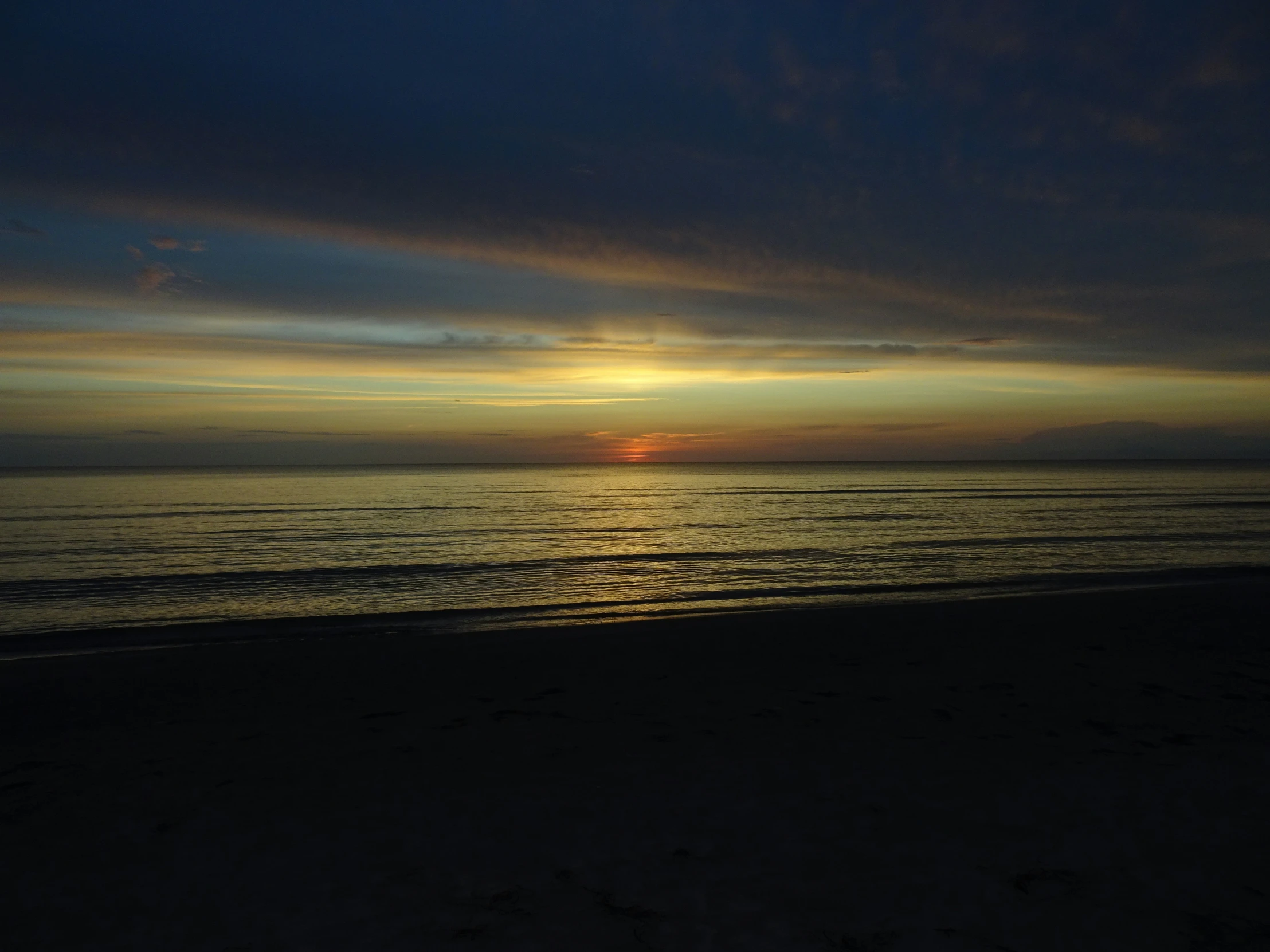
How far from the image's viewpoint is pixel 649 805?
7355 millimetres

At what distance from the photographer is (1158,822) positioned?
676 centimetres

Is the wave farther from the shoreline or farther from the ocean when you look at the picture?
the shoreline

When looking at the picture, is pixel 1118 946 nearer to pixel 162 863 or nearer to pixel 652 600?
pixel 162 863

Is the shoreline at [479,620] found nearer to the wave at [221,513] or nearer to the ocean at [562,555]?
the ocean at [562,555]

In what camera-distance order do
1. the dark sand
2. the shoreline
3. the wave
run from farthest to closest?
the wave < the shoreline < the dark sand

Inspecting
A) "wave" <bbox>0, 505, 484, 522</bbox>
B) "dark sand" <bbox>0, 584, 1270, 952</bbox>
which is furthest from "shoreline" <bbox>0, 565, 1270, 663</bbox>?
"wave" <bbox>0, 505, 484, 522</bbox>

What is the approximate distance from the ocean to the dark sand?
319 inches

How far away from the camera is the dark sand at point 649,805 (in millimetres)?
5379

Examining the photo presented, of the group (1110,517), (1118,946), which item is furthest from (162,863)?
(1110,517)

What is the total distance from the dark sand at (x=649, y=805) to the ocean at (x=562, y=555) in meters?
8.10

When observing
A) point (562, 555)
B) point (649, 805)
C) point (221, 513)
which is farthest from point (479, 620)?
point (221, 513)

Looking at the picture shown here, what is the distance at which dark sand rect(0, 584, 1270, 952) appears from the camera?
538 centimetres

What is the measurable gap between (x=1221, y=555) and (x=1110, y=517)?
65.0 ft

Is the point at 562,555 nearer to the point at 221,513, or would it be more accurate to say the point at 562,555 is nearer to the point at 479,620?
the point at 479,620
